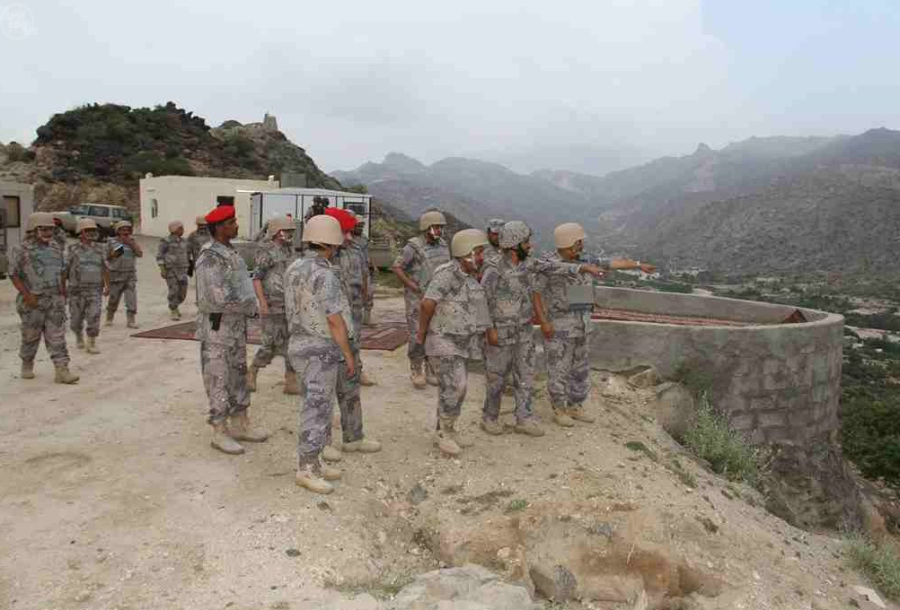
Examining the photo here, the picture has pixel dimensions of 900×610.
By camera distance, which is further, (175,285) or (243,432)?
(175,285)

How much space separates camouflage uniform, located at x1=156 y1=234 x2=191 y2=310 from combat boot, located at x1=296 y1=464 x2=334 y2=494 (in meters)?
6.31

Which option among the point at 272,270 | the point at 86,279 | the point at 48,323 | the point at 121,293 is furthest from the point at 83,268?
the point at 272,270

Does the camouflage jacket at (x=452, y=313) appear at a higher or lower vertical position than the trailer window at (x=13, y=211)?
lower

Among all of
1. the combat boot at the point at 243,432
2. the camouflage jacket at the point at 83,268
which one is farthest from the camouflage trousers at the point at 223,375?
the camouflage jacket at the point at 83,268

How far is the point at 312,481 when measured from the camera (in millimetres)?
3895

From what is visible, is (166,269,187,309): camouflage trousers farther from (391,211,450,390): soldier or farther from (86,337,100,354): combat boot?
(391,211,450,390): soldier

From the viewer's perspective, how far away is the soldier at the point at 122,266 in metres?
8.25

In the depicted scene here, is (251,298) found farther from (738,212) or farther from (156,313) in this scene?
(738,212)

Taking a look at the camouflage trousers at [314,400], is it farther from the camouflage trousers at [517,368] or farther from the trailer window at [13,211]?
the trailer window at [13,211]

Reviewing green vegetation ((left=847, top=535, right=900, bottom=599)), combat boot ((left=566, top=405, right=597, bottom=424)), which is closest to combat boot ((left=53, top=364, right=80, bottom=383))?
combat boot ((left=566, top=405, right=597, bottom=424))

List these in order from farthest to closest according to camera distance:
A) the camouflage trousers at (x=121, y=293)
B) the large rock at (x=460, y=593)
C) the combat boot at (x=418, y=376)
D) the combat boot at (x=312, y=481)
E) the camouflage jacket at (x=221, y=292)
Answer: the camouflage trousers at (x=121, y=293), the combat boot at (x=418, y=376), the camouflage jacket at (x=221, y=292), the combat boot at (x=312, y=481), the large rock at (x=460, y=593)

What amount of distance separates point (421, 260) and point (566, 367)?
167 centimetres

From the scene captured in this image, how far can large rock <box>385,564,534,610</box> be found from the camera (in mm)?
2842

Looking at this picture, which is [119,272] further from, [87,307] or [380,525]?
[380,525]
